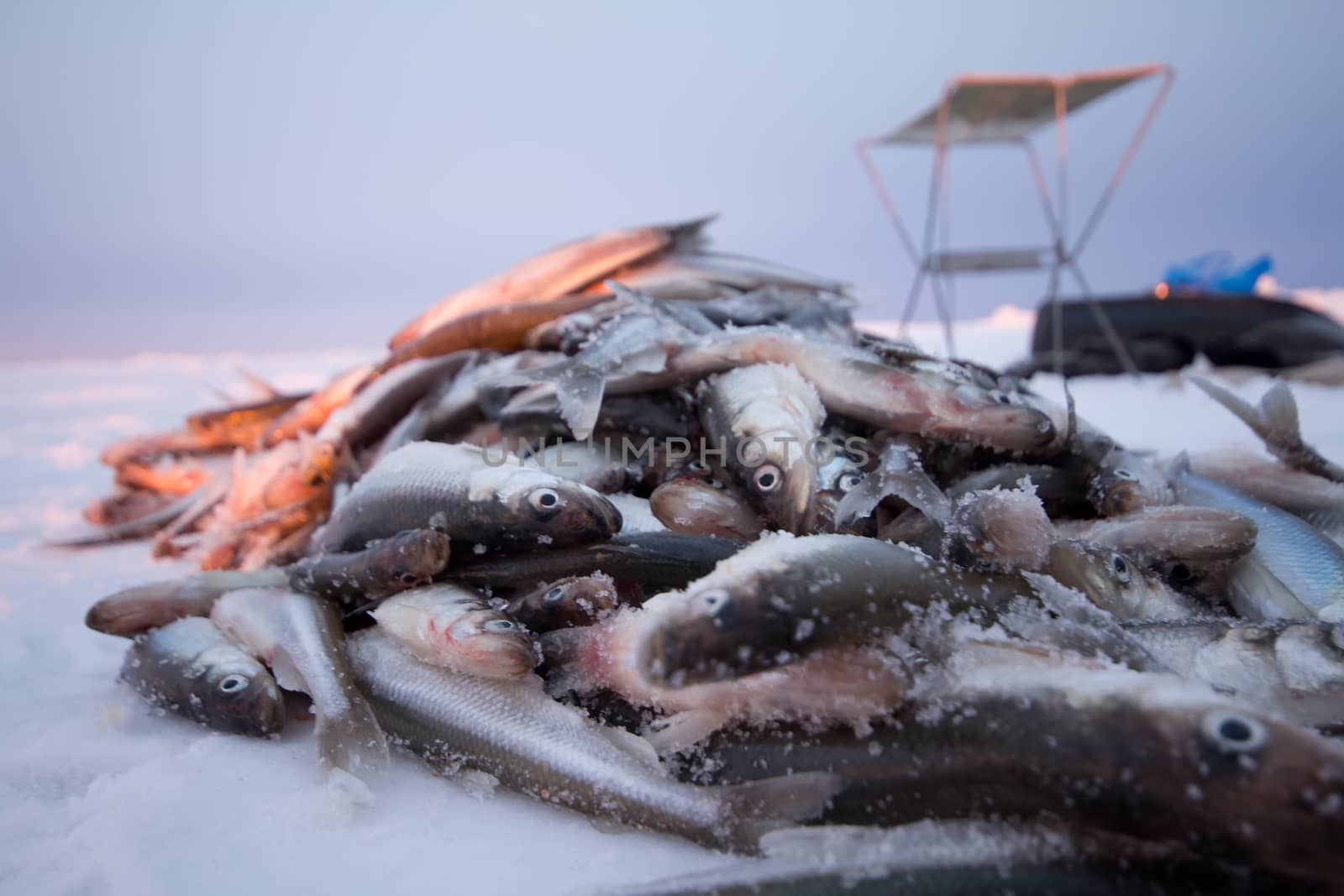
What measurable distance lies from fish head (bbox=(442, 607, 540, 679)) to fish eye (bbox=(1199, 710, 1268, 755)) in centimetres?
101

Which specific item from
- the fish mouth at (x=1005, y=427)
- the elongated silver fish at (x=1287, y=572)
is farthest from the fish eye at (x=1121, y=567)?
the fish mouth at (x=1005, y=427)

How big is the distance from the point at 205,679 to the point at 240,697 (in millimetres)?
123

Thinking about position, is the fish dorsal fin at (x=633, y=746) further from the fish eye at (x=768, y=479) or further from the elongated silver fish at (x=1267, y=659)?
the elongated silver fish at (x=1267, y=659)

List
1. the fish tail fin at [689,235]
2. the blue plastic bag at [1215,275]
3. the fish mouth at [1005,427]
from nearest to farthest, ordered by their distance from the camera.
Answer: the fish mouth at [1005,427] < the fish tail fin at [689,235] < the blue plastic bag at [1215,275]

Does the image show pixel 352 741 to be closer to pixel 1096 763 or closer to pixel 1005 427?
pixel 1096 763

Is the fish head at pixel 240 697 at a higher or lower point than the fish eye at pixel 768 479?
lower

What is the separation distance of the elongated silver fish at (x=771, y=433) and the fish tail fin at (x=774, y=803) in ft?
2.16

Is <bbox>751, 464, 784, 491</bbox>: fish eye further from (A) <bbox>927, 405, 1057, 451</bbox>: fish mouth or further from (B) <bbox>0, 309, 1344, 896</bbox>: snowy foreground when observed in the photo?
(B) <bbox>0, 309, 1344, 896</bbox>: snowy foreground

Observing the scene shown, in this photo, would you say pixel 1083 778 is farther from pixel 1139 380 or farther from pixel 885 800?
pixel 1139 380

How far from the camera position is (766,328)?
2.24 metres

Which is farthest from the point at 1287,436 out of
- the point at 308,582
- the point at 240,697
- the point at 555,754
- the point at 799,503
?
the point at 240,697

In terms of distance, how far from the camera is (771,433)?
1.89m

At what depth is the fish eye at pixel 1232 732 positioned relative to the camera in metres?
0.90

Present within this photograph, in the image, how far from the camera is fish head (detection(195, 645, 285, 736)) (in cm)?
165
